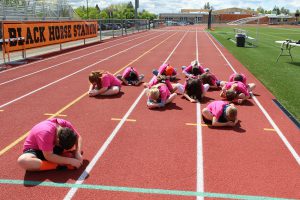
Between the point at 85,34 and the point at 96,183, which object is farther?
the point at 85,34

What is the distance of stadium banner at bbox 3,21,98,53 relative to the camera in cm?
1405

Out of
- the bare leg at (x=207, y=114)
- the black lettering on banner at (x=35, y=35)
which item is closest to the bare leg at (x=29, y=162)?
the bare leg at (x=207, y=114)

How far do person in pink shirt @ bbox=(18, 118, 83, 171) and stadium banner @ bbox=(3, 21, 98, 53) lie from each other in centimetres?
1038

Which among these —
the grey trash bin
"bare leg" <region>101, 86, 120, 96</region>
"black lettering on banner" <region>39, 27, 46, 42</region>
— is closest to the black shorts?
"bare leg" <region>101, 86, 120, 96</region>

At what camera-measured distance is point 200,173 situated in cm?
473

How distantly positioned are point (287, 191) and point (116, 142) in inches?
115

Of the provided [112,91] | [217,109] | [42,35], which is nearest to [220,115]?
[217,109]

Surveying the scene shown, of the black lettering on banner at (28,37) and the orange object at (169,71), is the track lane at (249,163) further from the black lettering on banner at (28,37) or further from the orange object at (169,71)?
the black lettering on banner at (28,37)

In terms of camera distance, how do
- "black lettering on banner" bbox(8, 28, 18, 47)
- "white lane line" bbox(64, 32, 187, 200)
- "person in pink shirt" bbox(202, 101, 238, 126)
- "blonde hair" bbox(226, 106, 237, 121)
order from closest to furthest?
"white lane line" bbox(64, 32, 187, 200)
"blonde hair" bbox(226, 106, 237, 121)
"person in pink shirt" bbox(202, 101, 238, 126)
"black lettering on banner" bbox(8, 28, 18, 47)

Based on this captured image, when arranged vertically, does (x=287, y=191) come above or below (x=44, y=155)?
below

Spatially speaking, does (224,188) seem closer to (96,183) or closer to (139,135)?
(96,183)

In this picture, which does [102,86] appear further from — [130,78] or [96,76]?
[130,78]

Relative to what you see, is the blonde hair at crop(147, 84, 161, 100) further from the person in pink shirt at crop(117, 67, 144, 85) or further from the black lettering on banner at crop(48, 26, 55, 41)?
the black lettering on banner at crop(48, 26, 55, 41)

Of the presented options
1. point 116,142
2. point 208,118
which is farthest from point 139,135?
point 208,118
